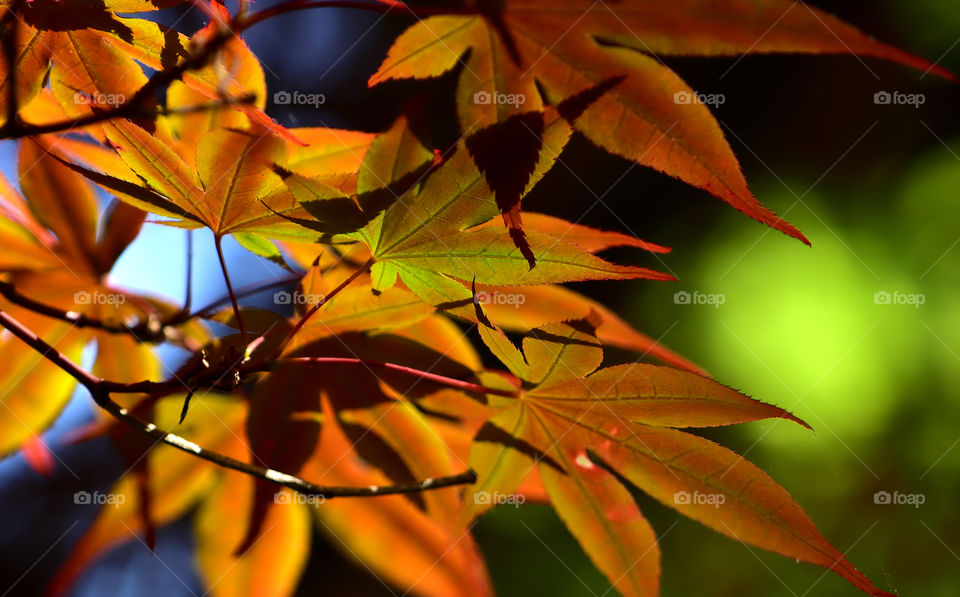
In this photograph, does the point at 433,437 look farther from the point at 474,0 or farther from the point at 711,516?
the point at 474,0

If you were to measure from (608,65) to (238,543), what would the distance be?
0.64 meters

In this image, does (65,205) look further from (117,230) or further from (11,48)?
(11,48)

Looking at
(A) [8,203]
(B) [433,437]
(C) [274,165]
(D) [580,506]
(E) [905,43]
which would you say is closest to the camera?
(C) [274,165]

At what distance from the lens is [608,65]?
413 millimetres

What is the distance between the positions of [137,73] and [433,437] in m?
0.38

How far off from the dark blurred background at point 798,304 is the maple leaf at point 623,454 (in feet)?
4.03

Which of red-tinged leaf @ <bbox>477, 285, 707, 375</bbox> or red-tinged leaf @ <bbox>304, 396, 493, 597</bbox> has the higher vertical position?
red-tinged leaf @ <bbox>477, 285, 707, 375</bbox>

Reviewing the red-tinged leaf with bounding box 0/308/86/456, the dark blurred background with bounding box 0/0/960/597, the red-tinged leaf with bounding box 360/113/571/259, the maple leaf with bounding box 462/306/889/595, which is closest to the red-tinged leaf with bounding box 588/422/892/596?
the maple leaf with bounding box 462/306/889/595

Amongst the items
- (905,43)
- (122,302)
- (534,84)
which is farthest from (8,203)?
(905,43)

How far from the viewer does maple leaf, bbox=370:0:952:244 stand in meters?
0.37

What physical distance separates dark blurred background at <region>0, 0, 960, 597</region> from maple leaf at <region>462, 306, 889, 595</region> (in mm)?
1227

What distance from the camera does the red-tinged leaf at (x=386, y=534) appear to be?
0.73m

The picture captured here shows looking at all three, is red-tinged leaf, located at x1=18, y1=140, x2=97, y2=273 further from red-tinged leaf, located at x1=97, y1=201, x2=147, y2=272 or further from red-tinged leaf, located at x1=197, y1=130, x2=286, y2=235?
red-tinged leaf, located at x1=197, y1=130, x2=286, y2=235

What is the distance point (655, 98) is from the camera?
0.40 meters
